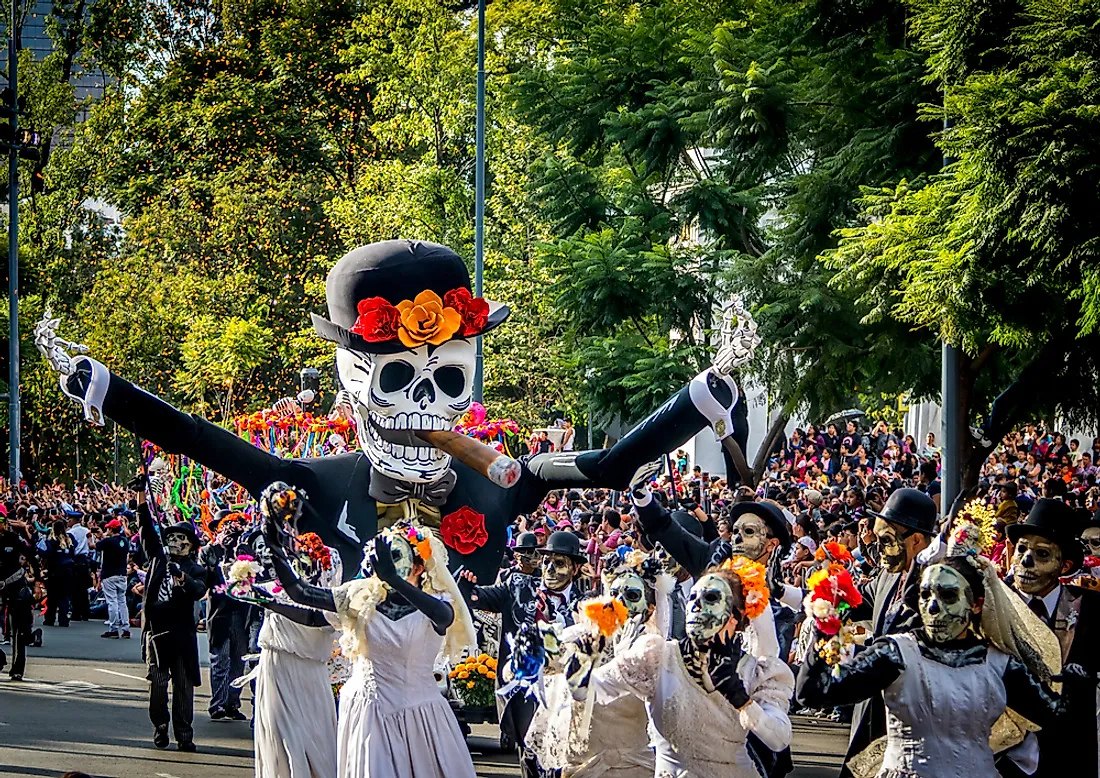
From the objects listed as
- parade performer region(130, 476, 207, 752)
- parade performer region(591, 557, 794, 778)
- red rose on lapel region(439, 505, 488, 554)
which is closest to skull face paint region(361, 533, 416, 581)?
parade performer region(591, 557, 794, 778)

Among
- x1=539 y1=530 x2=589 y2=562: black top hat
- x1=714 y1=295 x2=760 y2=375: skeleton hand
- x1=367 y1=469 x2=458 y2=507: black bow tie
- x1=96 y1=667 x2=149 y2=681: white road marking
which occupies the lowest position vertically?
x1=96 y1=667 x2=149 y2=681: white road marking

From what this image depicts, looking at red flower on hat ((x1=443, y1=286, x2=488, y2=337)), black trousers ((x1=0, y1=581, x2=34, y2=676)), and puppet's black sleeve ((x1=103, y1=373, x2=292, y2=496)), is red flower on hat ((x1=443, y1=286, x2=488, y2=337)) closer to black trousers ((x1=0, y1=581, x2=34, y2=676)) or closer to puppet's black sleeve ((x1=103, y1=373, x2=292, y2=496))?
puppet's black sleeve ((x1=103, y1=373, x2=292, y2=496))

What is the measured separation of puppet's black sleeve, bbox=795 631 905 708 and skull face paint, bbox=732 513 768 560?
3.00 metres

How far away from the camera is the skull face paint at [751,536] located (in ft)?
29.3

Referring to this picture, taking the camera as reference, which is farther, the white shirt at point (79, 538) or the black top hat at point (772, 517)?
the white shirt at point (79, 538)

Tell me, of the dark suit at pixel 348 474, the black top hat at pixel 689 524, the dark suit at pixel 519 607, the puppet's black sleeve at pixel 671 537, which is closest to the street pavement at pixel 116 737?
the dark suit at pixel 519 607

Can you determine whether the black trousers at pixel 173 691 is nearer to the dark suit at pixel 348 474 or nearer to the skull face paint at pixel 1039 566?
the dark suit at pixel 348 474

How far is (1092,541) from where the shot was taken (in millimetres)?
9938

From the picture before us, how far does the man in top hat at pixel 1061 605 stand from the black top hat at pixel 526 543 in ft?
13.1

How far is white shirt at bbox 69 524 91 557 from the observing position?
24125 mm

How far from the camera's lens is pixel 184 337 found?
3538cm

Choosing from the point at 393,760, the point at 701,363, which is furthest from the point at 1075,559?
the point at 701,363

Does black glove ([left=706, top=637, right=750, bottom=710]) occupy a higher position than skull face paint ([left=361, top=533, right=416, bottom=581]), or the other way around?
skull face paint ([left=361, top=533, right=416, bottom=581])

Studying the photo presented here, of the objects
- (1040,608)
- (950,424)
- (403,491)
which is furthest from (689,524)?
(950,424)
